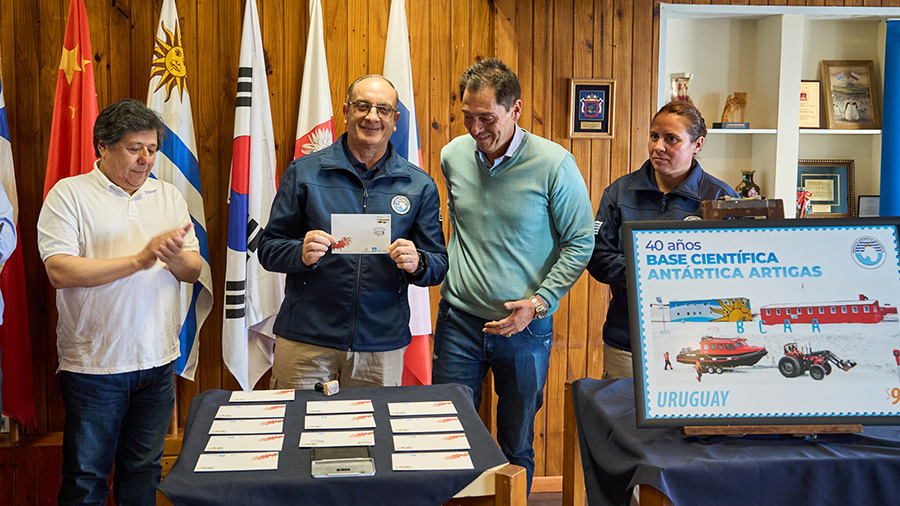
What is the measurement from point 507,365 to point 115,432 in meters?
1.33

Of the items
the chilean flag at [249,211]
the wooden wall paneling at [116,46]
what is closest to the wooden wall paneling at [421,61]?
the chilean flag at [249,211]

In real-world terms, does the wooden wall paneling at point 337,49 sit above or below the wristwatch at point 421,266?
above

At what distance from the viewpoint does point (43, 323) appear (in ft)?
9.82

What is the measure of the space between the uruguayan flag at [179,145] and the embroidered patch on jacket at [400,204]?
103cm

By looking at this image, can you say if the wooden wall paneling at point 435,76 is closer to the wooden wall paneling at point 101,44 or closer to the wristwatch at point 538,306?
the wristwatch at point 538,306

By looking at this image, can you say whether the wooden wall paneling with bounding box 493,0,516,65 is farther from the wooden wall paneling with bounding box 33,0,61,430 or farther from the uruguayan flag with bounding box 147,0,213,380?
the wooden wall paneling with bounding box 33,0,61,430

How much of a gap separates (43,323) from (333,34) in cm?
174

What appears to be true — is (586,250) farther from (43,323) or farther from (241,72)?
(43,323)

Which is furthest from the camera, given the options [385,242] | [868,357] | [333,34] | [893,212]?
[893,212]

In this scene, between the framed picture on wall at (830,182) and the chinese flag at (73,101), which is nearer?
the chinese flag at (73,101)

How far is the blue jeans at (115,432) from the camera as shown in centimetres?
230

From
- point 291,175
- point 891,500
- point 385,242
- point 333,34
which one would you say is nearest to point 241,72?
point 333,34

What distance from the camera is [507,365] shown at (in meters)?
2.30

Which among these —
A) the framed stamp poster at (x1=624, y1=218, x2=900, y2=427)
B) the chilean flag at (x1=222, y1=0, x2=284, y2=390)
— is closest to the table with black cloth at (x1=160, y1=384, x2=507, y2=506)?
the framed stamp poster at (x1=624, y1=218, x2=900, y2=427)
